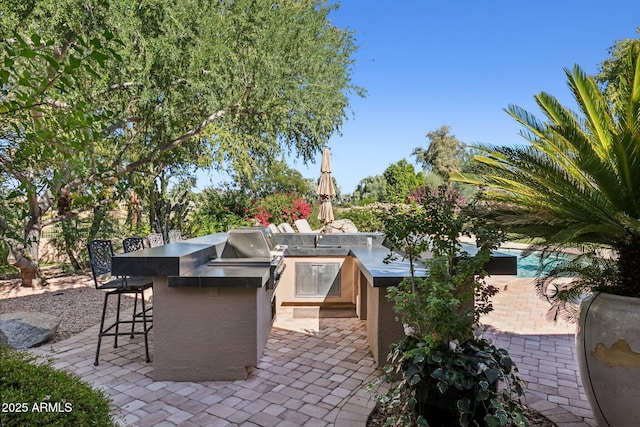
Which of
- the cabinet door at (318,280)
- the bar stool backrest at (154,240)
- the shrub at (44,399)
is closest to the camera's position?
the shrub at (44,399)

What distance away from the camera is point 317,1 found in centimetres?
1109

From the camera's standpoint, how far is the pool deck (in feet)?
9.90

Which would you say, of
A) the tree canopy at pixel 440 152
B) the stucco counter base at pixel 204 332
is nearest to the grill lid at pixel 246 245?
the stucco counter base at pixel 204 332

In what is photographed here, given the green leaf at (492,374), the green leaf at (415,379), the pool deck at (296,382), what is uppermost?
the green leaf at (492,374)

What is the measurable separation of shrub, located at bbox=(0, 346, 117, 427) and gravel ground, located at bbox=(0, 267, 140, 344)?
11.7 ft

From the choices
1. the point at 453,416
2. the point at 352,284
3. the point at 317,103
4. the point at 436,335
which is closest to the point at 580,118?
the point at 436,335

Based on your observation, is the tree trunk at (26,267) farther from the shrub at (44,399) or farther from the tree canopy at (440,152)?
the tree canopy at (440,152)

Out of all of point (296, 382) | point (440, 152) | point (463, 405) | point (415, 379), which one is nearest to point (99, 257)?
point (296, 382)

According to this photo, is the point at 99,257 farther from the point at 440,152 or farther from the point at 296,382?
the point at 440,152


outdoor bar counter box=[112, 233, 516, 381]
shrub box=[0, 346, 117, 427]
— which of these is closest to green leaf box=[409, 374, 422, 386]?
outdoor bar counter box=[112, 233, 516, 381]

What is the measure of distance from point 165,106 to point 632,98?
7593 mm

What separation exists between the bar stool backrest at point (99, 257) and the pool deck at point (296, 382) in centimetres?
88

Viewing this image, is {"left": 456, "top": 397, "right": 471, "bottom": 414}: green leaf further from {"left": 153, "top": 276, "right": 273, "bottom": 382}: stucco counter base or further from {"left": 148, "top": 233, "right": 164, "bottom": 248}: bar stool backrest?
{"left": 148, "top": 233, "right": 164, "bottom": 248}: bar stool backrest

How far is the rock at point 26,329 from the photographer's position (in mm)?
4574
